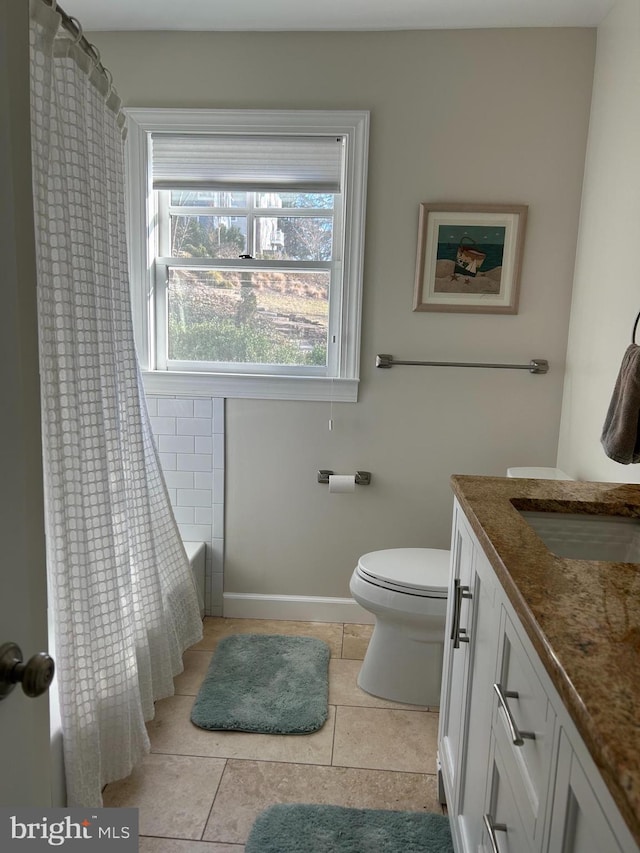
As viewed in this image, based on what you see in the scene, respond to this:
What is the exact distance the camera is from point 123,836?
3.17 ft

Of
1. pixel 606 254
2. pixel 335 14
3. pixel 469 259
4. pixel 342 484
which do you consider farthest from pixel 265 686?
pixel 335 14

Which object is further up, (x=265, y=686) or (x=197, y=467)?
(x=197, y=467)

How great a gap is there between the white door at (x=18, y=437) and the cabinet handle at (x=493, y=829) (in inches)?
28.6

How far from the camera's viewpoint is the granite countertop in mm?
576

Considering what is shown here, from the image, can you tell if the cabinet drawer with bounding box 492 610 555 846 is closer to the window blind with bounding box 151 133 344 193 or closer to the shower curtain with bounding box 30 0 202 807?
the shower curtain with bounding box 30 0 202 807

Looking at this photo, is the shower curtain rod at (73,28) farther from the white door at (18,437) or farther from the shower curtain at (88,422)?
the white door at (18,437)

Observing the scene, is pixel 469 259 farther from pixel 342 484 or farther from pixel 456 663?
pixel 456 663

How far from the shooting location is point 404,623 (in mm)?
2088

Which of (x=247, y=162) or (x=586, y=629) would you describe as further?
(x=247, y=162)

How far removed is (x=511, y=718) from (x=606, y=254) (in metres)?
1.71

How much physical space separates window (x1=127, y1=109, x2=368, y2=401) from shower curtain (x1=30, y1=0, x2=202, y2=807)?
0.62 meters

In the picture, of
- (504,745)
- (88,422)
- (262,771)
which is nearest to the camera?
(504,745)

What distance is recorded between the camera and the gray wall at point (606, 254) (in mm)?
1927

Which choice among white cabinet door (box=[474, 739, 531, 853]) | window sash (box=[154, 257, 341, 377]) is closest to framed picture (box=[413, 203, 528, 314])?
window sash (box=[154, 257, 341, 377])
